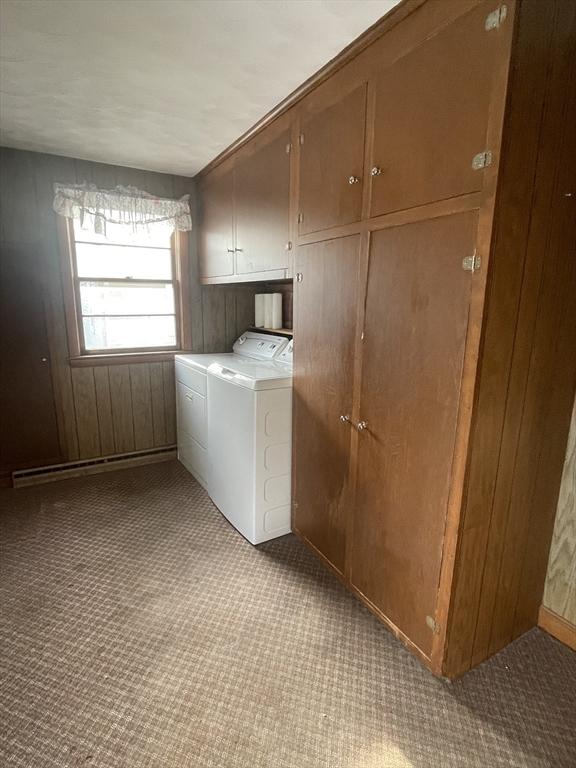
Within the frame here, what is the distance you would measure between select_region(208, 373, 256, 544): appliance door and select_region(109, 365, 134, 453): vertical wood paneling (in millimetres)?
963

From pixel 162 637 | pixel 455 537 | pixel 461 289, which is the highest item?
pixel 461 289

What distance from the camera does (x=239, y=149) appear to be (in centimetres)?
252

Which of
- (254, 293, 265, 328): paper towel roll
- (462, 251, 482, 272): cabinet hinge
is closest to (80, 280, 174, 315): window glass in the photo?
(254, 293, 265, 328): paper towel roll

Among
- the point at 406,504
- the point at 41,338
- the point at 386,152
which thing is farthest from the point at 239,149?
the point at 406,504

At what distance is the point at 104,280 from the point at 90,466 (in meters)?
1.48

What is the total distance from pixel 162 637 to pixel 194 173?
→ 3.09m

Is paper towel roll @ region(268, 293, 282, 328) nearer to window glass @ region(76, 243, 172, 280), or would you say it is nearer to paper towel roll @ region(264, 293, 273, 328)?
paper towel roll @ region(264, 293, 273, 328)

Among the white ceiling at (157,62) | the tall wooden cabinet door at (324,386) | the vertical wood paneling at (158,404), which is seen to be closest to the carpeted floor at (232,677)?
the tall wooden cabinet door at (324,386)

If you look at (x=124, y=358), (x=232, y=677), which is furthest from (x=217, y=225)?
(x=232, y=677)

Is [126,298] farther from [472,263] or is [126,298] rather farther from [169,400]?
[472,263]

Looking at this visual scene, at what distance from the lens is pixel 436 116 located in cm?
125

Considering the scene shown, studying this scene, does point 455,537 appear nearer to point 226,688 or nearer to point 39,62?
point 226,688

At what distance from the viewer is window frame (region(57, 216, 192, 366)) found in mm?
2900

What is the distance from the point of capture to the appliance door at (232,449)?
220cm
